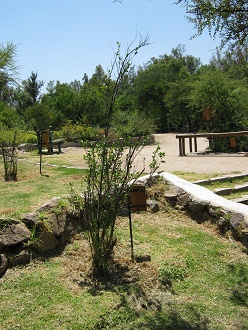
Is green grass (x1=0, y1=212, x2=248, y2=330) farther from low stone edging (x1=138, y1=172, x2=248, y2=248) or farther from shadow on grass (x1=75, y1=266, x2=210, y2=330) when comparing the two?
low stone edging (x1=138, y1=172, x2=248, y2=248)

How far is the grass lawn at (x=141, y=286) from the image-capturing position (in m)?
2.84

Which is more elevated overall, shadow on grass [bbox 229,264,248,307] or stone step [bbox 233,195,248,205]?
stone step [bbox 233,195,248,205]

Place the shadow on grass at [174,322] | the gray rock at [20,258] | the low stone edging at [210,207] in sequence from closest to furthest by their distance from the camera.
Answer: the shadow on grass at [174,322]
the gray rock at [20,258]
the low stone edging at [210,207]

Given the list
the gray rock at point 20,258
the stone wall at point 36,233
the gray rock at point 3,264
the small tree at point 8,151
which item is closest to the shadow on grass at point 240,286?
→ the stone wall at point 36,233

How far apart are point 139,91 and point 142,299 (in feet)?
90.5

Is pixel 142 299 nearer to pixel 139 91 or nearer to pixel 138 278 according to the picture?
pixel 138 278

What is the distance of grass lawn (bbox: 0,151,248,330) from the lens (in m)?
2.84

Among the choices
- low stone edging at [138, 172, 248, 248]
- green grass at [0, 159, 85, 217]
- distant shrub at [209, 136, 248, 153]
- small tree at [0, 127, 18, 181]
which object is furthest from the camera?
distant shrub at [209, 136, 248, 153]

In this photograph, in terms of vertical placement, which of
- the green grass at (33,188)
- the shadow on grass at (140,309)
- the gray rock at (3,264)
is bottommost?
the shadow on grass at (140,309)

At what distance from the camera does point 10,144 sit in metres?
8.70

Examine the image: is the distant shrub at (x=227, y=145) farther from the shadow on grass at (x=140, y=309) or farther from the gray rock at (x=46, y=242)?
the shadow on grass at (x=140, y=309)

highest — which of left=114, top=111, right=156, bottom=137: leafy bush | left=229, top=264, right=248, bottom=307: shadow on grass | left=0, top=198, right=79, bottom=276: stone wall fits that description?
left=114, top=111, right=156, bottom=137: leafy bush

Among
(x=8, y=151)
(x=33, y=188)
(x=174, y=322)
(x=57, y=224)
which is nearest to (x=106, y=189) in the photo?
(x=57, y=224)

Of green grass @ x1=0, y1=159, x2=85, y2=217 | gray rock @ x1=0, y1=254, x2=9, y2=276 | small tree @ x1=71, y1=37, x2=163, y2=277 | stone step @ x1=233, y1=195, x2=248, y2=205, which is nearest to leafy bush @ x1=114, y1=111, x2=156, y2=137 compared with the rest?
small tree @ x1=71, y1=37, x2=163, y2=277
